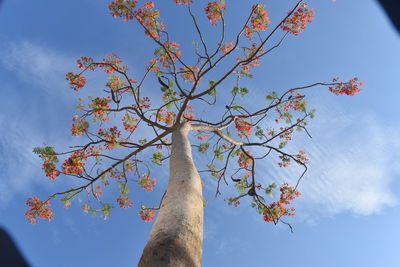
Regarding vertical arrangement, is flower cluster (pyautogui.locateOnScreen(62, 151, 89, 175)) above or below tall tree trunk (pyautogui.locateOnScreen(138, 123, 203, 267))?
above

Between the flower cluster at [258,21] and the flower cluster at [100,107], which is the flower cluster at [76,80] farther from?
the flower cluster at [258,21]

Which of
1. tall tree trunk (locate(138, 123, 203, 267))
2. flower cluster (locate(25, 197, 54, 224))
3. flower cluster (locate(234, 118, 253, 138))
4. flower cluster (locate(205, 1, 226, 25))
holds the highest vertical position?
flower cluster (locate(205, 1, 226, 25))

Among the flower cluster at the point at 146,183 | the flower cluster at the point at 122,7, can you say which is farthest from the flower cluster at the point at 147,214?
the flower cluster at the point at 122,7

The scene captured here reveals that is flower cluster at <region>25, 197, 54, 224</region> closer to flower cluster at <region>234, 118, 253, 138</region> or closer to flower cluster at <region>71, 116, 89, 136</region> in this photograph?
flower cluster at <region>71, 116, 89, 136</region>

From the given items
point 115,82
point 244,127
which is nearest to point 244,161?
point 244,127

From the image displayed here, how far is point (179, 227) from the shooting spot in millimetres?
2479

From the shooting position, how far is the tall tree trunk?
2139 millimetres

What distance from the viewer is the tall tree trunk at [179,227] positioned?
2139 millimetres

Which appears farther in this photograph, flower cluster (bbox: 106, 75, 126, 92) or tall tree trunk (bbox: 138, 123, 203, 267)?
flower cluster (bbox: 106, 75, 126, 92)

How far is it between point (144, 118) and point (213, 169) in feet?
11.0

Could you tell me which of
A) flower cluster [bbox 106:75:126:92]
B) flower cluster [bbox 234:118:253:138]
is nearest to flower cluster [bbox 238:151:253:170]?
flower cluster [bbox 234:118:253:138]

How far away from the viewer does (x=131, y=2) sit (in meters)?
7.02

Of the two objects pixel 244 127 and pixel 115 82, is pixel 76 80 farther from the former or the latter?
pixel 244 127

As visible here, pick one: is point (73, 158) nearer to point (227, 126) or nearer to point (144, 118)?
point (144, 118)
